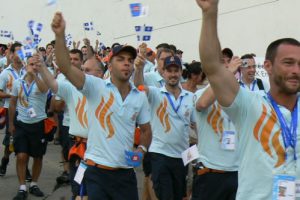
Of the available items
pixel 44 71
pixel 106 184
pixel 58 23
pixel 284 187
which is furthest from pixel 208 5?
pixel 44 71

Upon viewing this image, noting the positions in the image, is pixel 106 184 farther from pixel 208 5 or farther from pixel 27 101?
pixel 27 101

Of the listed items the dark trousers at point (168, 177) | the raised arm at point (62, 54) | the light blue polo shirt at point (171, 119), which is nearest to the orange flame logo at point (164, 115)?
the light blue polo shirt at point (171, 119)

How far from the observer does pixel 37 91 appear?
7.77 meters

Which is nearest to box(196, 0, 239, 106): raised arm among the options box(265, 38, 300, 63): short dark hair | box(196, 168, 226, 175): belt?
box(265, 38, 300, 63): short dark hair

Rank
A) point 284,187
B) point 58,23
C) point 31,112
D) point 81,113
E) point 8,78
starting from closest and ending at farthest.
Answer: point 284,187, point 58,23, point 81,113, point 31,112, point 8,78

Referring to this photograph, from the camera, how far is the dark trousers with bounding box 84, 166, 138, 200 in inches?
190

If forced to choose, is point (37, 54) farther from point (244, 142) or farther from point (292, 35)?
point (292, 35)

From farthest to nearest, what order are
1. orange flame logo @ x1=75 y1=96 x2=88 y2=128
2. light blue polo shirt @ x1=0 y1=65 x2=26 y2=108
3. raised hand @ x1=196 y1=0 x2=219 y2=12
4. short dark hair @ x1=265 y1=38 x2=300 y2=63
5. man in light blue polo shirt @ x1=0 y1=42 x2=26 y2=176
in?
light blue polo shirt @ x1=0 y1=65 x2=26 y2=108, man in light blue polo shirt @ x1=0 y1=42 x2=26 y2=176, orange flame logo @ x1=75 y1=96 x2=88 y2=128, short dark hair @ x1=265 y1=38 x2=300 y2=63, raised hand @ x1=196 y1=0 x2=219 y2=12

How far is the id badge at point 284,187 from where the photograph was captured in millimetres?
2973

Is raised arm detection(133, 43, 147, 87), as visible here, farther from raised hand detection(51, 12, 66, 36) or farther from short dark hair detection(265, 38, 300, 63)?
short dark hair detection(265, 38, 300, 63)

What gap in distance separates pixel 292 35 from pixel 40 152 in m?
9.89

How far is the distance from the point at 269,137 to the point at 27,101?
5346mm

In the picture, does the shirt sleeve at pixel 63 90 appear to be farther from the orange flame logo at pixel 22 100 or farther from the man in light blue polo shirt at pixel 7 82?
the man in light blue polo shirt at pixel 7 82

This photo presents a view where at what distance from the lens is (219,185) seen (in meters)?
5.22
